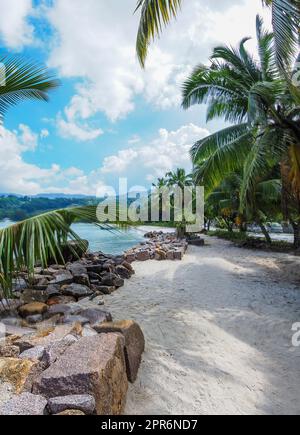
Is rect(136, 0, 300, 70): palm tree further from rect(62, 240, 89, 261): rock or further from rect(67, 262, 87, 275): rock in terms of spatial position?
rect(67, 262, 87, 275): rock

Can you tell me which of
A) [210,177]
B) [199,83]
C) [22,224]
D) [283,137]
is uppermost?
[199,83]

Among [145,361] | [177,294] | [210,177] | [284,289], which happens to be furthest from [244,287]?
[145,361]

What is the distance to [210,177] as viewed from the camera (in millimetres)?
7172

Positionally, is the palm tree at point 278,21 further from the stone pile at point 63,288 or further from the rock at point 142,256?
the rock at point 142,256

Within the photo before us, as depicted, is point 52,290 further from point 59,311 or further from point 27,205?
point 27,205

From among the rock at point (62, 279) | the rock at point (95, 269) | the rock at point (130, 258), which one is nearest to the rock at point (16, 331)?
the rock at point (62, 279)

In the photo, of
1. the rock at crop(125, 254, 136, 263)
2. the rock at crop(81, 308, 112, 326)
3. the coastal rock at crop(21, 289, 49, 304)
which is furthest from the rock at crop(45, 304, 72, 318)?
the rock at crop(125, 254, 136, 263)

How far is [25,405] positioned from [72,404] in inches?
12.4

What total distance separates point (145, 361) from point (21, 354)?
1.35m

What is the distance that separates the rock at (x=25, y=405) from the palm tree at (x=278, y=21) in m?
4.21

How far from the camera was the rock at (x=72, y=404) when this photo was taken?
1.84 m

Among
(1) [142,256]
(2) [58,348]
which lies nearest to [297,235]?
(1) [142,256]
